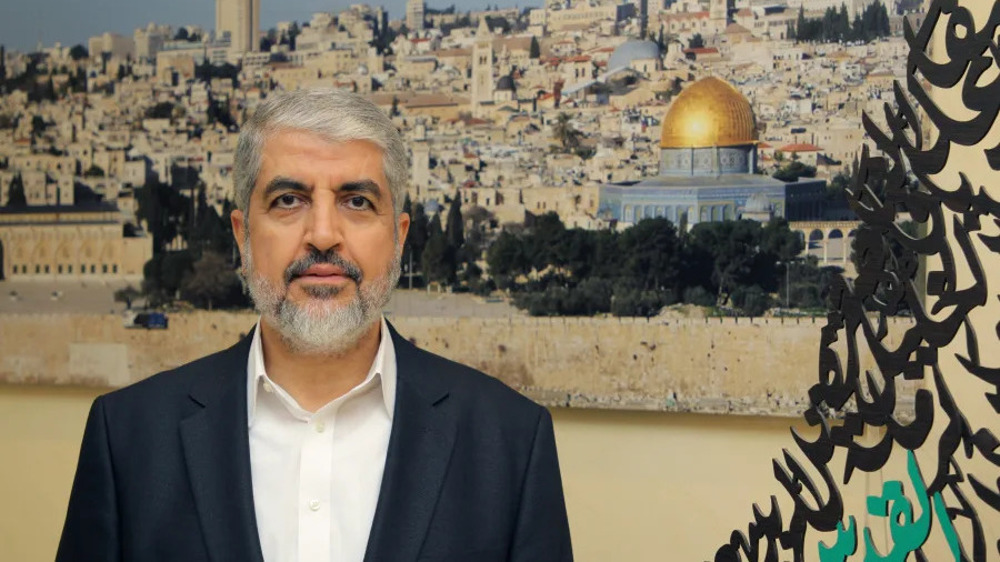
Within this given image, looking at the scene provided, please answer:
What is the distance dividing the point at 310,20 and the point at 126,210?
0.76m

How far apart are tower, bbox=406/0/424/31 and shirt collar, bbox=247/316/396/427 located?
200cm

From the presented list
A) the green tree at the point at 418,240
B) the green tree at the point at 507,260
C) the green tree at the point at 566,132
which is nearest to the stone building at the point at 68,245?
the green tree at the point at 418,240

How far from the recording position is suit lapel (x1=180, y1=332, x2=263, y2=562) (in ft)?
3.88

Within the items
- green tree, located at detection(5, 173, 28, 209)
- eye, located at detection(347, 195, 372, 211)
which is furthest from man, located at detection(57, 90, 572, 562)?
green tree, located at detection(5, 173, 28, 209)

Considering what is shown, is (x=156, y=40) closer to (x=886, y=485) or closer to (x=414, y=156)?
(x=414, y=156)

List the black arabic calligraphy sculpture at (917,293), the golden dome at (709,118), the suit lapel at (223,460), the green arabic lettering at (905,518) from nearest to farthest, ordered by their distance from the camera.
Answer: the suit lapel at (223,460)
the black arabic calligraphy sculpture at (917,293)
the green arabic lettering at (905,518)
the golden dome at (709,118)

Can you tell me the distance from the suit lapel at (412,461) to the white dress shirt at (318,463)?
0.02m

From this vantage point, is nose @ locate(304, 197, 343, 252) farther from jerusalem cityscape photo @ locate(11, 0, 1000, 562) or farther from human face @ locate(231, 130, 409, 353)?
jerusalem cityscape photo @ locate(11, 0, 1000, 562)

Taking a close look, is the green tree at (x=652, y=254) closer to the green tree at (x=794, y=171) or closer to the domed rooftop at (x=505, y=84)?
the green tree at (x=794, y=171)

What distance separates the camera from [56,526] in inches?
132

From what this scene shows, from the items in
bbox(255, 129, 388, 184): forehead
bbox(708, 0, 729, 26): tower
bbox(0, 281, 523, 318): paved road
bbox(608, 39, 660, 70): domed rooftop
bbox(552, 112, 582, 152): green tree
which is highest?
bbox(708, 0, 729, 26): tower

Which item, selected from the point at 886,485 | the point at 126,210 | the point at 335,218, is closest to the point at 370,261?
the point at 335,218

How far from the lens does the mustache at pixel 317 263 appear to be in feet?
4.04

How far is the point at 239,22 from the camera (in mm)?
3293
